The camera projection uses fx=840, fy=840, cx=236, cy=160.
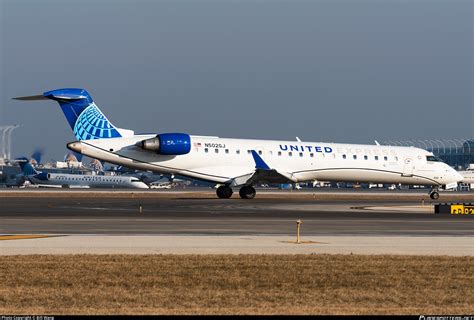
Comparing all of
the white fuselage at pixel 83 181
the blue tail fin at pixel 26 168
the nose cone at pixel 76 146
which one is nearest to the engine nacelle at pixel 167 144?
the nose cone at pixel 76 146

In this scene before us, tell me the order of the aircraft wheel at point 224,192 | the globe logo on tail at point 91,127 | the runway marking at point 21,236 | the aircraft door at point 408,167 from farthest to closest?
1. the aircraft door at point 408,167
2. the aircraft wheel at point 224,192
3. the globe logo on tail at point 91,127
4. the runway marking at point 21,236

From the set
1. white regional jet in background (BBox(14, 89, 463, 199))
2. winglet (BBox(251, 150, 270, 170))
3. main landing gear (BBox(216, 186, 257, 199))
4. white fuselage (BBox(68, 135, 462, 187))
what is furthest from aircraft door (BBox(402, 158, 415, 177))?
main landing gear (BBox(216, 186, 257, 199))

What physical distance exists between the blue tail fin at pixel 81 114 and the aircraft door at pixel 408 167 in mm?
18350

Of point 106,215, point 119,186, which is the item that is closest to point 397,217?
point 106,215

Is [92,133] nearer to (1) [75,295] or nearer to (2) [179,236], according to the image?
(2) [179,236]

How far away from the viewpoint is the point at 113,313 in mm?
11922

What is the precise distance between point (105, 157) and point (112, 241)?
89.9ft

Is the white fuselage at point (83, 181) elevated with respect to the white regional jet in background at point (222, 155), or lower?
lower

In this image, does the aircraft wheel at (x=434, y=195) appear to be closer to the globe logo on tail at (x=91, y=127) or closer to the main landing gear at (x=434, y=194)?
the main landing gear at (x=434, y=194)

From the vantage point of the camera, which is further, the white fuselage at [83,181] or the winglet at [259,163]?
the white fuselage at [83,181]

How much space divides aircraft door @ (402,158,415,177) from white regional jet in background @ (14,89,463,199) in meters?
0.59

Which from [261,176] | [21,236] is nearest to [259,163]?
[261,176]

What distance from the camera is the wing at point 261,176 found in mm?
48625

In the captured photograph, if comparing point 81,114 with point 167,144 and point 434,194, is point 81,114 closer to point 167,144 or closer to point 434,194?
point 167,144
